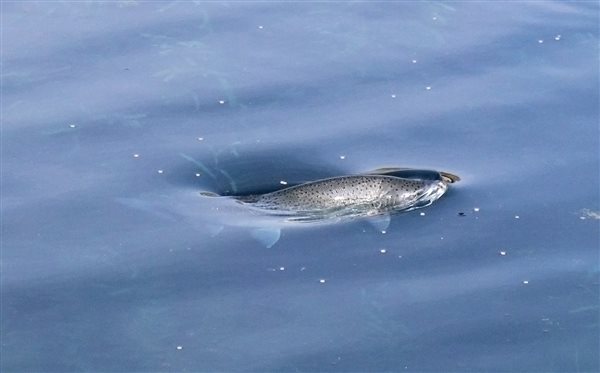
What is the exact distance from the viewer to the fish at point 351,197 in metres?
13.1

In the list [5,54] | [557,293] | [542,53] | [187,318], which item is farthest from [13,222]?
[542,53]

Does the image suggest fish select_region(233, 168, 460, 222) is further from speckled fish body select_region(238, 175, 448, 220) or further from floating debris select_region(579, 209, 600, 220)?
floating debris select_region(579, 209, 600, 220)

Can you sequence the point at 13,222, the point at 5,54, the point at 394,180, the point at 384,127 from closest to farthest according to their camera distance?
the point at 13,222
the point at 394,180
the point at 384,127
the point at 5,54

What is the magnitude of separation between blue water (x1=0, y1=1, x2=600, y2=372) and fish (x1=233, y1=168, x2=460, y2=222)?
0.73ft

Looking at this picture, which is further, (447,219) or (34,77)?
(34,77)

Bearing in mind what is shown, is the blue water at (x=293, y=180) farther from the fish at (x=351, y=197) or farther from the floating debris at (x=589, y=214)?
the fish at (x=351, y=197)

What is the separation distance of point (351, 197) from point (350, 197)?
12mm

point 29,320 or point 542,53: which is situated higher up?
point 542,53

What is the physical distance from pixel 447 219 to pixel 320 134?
2.15m

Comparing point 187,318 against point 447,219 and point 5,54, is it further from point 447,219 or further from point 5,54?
point 5,54

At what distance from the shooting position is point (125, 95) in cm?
1491

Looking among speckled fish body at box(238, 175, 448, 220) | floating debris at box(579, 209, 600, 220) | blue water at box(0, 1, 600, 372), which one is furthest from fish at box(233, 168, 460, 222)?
floating debris at box(579, 209, 600, 220)

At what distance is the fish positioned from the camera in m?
13.1

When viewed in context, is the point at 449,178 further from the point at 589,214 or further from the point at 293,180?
the point at 293,180
